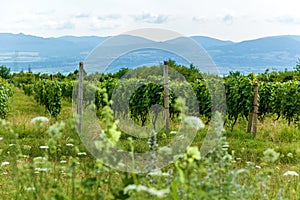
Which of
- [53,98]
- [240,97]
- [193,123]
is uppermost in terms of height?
[193,123]

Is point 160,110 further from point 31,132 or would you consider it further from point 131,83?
point 31,132

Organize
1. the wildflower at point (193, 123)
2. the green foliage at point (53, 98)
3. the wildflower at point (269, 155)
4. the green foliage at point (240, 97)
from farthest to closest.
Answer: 1. the green foliage at point (53, 98)
2. the green foliage at point (240, 97)
3. the wildflower at point (269, 155)
4. the wildflower at point (193, 123)

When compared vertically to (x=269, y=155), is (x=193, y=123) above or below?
above

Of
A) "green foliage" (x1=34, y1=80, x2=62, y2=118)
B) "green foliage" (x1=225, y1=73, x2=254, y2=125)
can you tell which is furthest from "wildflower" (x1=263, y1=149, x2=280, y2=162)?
"green foliage" (x1=34, y1=80, x2=62, y2=118)

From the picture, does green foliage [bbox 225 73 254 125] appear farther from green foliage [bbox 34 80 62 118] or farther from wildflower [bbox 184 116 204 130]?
wildflower [bbox 184 116 204 130]

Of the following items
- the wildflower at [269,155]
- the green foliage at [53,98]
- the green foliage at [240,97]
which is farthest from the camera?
the green foliage at [53,98]

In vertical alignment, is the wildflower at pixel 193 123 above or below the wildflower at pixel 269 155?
above

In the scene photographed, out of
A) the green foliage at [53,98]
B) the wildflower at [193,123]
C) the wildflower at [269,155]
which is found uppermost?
the wildflower at [193,123]

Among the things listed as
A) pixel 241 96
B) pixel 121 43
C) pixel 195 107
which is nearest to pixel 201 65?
pixel 121 43

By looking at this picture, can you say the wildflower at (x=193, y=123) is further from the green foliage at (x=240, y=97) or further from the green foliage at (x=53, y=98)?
the green foliage at (x=53, y=98)

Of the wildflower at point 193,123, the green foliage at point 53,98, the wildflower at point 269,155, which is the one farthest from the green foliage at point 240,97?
the wildflower at point 193,123

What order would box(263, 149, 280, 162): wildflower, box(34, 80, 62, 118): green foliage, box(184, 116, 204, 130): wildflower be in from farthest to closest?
box(34, 80, 62, 118): green foliage < box(263, 149, 280, 162): wildflower < box(184, 116, 204, 130): wildflower

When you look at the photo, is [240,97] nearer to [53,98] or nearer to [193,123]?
[53,98]

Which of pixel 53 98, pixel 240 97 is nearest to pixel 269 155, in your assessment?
pixel 240 97
